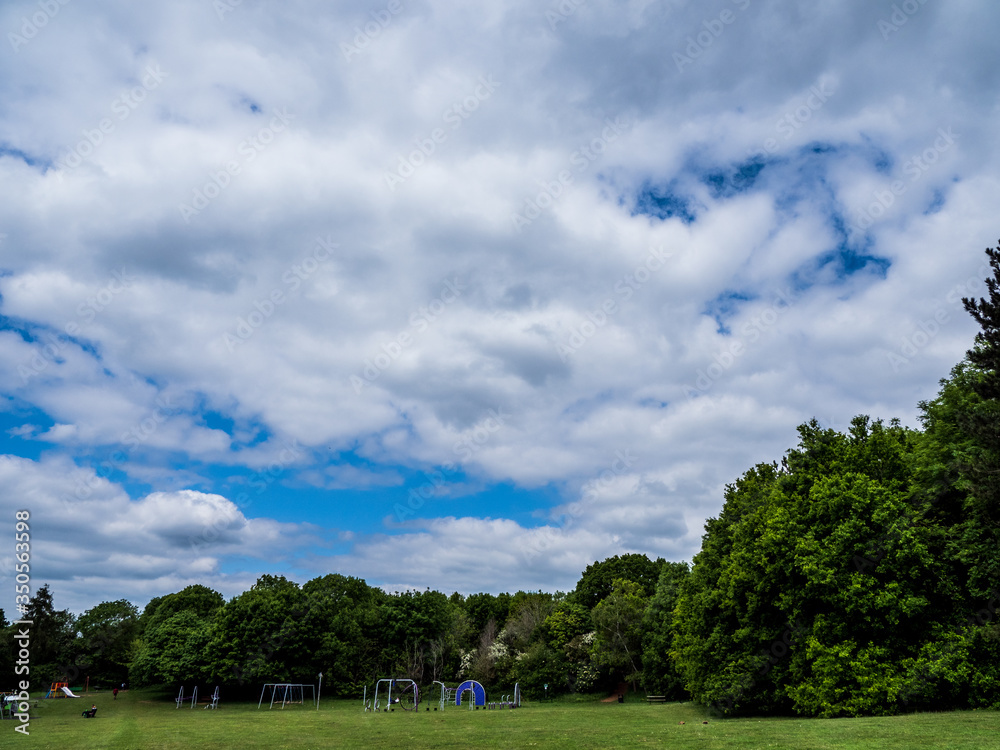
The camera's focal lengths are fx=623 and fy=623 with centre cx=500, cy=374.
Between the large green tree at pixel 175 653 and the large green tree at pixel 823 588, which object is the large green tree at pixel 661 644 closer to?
the large green tree at pixel 823 588

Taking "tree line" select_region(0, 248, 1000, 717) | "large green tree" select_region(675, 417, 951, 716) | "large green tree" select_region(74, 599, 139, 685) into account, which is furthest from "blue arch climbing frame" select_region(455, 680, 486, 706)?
"large green tree" select_region(74, 599, 139, 685)

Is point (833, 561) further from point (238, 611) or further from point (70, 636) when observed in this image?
point (70, 636)

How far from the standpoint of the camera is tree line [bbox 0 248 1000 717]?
31.9 metres

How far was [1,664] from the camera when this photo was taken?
69688 mm

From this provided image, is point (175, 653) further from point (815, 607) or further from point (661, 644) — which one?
point (815, 607)

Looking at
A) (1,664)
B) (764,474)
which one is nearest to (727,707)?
(764,474)

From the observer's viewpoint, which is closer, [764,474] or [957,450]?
[957,450]

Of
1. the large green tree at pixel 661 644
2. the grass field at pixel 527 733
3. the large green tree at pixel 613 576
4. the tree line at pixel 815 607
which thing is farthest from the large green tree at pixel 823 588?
the large green tree at pixel 613 576

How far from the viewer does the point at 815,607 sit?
126ft

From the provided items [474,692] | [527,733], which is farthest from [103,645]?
[527,733]

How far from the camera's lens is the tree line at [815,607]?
3188 cm

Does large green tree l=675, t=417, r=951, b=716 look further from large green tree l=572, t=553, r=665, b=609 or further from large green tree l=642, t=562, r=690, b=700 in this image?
large green tree l=572, t=553, r=665, b=609

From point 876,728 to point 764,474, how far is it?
27063 mm

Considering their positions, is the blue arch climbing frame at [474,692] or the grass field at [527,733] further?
the blue arch climbing frame at [474,692]
